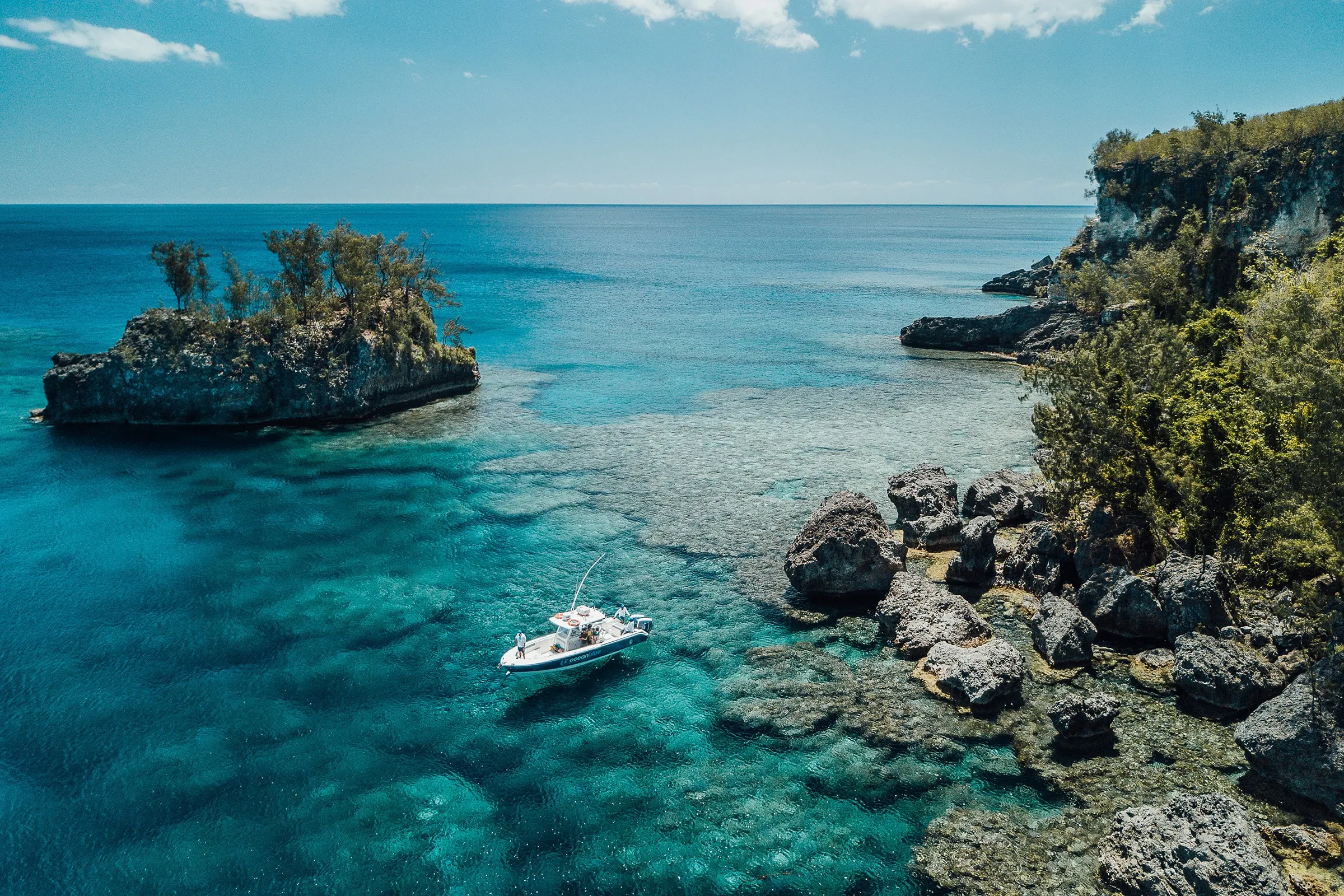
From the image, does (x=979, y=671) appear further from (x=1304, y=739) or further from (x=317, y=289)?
(x=317, y=289)

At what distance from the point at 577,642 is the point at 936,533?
21.9m

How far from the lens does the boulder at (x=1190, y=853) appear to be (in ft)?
71.5

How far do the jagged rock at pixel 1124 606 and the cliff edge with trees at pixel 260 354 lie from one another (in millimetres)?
61109

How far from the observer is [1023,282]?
6068 inches

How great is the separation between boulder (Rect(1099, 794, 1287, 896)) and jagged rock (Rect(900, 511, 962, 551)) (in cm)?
2102

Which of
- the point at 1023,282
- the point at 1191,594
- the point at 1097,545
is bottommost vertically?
the point at 1191,594

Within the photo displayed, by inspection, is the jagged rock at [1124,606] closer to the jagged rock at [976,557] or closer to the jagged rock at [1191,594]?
the jagged rock at [1191,594]

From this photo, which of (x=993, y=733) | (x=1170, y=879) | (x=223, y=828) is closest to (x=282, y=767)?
(x=223, y=828)

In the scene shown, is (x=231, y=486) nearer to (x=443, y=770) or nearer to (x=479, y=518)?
(x=479, y=518)

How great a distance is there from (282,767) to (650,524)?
25.2m

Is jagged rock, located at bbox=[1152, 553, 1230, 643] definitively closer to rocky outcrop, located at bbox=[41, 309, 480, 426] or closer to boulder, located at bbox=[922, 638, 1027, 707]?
boulder, located at bbox=[922, 638, 1027, 707]

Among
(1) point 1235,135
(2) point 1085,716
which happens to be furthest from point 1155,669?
(1) point 1235,135

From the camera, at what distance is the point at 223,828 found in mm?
26469

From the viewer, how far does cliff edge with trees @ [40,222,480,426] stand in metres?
69.2
